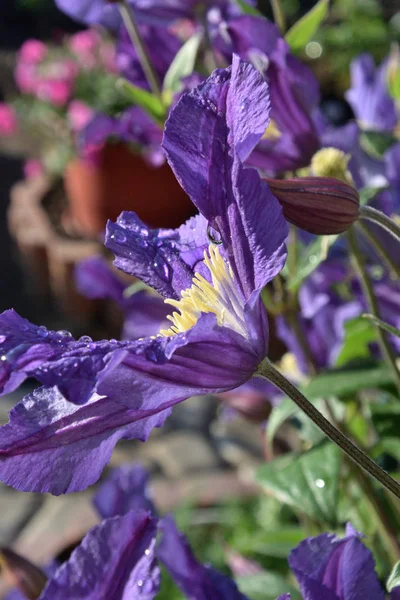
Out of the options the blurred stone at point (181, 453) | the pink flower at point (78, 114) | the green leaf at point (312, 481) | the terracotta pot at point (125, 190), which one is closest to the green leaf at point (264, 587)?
the green leaf at point (312, 481)

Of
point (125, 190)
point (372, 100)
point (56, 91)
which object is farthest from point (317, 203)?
point (56, 91)

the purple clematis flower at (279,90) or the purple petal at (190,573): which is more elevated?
the purple clematis flower at (279,90)

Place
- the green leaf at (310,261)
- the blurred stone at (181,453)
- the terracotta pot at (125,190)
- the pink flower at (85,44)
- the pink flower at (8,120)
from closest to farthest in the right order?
1. the green leaf at (310,261)
2. the blurred stone at (181,453)
3. the terracotta pot at (125,190)
4. the pink flower at (85,44)
5. the pink flower at (8,120)

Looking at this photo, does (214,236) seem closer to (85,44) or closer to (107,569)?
(107,569)


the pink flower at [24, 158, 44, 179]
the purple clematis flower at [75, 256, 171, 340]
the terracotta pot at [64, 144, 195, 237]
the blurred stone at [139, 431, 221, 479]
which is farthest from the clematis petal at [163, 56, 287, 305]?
the pink flower at [24, 158, 44, 179]

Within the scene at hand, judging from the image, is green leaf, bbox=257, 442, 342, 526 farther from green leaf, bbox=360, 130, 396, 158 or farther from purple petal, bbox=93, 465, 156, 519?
green leaf, bbox=360, 130, 396, 158

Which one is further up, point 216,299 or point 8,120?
point 216,299

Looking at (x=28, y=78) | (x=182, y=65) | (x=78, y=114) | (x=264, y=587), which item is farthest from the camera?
(x=28, y=78)

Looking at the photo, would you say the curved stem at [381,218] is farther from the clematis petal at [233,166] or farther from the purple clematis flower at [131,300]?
the purple clematis flower at [131,300]
